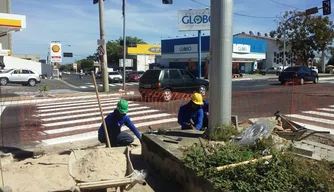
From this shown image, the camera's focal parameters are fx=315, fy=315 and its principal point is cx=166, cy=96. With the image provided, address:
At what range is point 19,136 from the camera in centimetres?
825

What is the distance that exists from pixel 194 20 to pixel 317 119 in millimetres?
24005

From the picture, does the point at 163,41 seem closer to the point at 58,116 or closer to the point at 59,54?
the point at 59,54

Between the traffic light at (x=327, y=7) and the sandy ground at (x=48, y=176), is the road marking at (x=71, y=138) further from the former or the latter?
the traffic light at (x=327, y=7)

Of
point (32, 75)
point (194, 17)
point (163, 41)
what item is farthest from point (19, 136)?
point (163, 41)

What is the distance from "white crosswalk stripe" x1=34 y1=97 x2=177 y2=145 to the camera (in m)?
8.33

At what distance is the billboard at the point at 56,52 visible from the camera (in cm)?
4667

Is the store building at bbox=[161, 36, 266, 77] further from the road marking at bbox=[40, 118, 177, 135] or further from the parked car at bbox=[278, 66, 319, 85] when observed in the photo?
the road marking at bbox=[40, 118, 177, 135]

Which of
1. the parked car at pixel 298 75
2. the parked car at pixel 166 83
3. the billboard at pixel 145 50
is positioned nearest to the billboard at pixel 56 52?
the billboard at pixel 145 50

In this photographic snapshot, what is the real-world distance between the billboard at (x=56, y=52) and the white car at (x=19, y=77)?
17.6m

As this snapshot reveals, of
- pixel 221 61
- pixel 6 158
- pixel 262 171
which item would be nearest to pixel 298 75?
pixel 221 61

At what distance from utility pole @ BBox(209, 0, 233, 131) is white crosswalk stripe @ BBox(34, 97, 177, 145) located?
404 cm

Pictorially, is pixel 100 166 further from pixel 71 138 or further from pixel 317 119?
pixel 317 119

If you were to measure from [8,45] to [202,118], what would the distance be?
44273 millimetres

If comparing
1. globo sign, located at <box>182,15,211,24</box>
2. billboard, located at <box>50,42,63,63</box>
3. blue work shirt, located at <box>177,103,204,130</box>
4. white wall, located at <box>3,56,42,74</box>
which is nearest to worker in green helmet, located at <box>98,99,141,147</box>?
blue work shirt, located at <box>177,103,204,130</box>
